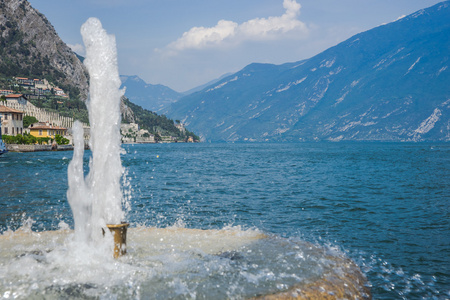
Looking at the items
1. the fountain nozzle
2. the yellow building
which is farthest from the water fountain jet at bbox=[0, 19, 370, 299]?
the yellow building

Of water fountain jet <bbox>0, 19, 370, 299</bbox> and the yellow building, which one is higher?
the yellow building

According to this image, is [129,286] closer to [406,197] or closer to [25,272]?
[25,272]

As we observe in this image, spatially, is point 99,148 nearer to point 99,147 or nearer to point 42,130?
point 99,147

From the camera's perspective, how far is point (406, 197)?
2441 centimetres

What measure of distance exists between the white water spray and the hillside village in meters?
99.2

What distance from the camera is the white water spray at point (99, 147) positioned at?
10211 mm

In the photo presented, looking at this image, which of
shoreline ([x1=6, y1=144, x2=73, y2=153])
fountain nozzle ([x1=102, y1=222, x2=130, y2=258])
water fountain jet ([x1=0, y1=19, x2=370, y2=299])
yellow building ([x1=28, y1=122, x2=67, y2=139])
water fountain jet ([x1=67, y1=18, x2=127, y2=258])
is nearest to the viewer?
water fountain jet ([x1=0, y1=19, x2=370, y2=299])

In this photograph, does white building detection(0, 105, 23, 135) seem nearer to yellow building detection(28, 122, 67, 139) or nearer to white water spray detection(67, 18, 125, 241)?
yellow building detection(28, 122, 67, 139)

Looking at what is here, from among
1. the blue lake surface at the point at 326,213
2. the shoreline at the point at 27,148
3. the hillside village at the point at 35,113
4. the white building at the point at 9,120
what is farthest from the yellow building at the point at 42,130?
the blue lake surface at the point at 326,213

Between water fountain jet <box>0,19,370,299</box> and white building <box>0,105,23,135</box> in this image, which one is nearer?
water fountain jet <box>0,19,370,299</box>

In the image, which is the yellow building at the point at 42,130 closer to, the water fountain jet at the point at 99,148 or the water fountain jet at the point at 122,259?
the water fountain jet at the point at 122,259

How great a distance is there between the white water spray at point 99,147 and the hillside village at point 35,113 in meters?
99.2

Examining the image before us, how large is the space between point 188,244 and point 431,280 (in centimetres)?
641

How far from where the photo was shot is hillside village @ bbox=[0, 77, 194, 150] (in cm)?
10482
